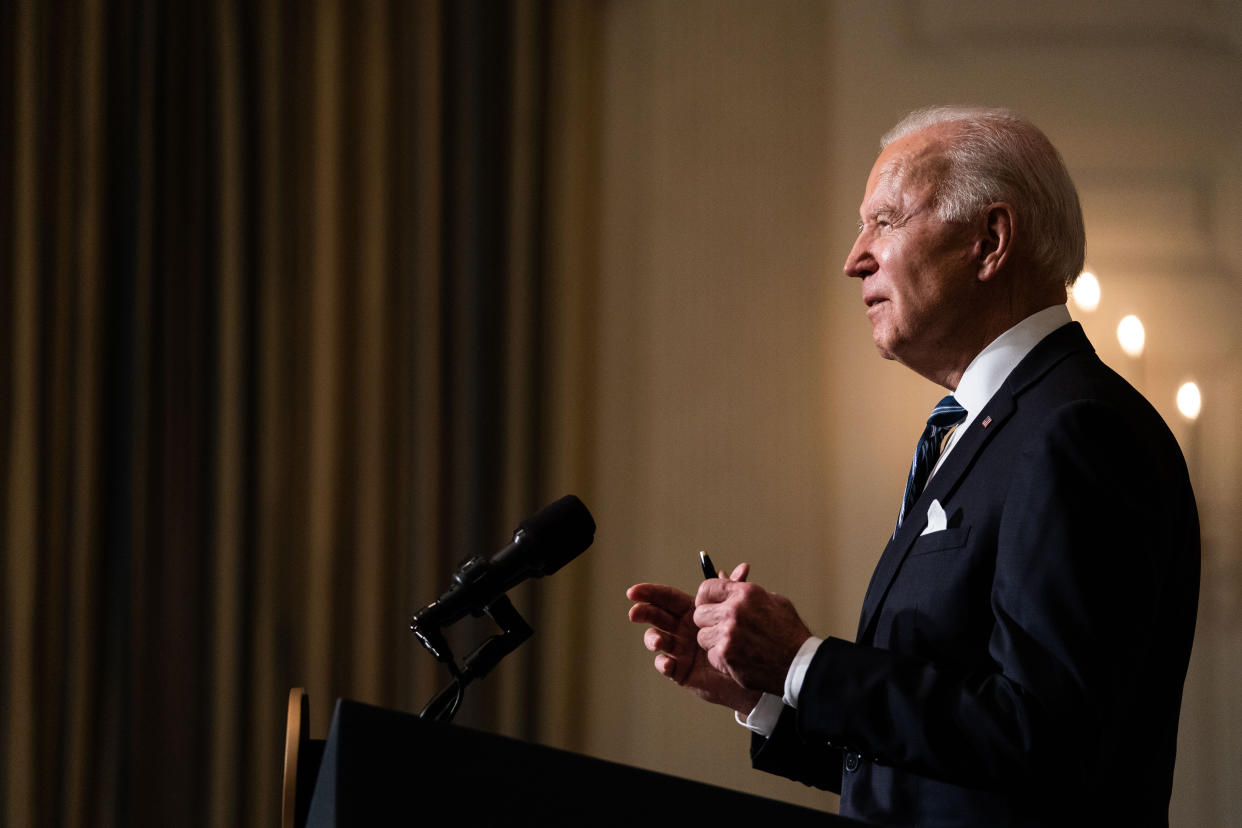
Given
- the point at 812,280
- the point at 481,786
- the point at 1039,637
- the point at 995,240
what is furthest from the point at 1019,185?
the point at 812,280

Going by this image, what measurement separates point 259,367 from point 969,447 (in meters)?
2.12

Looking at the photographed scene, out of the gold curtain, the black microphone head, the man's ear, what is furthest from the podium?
the gold curtain

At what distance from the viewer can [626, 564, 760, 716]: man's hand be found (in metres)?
1.58

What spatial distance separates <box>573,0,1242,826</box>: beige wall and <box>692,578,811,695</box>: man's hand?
180 cm

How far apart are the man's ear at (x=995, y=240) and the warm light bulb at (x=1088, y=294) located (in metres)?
1.64

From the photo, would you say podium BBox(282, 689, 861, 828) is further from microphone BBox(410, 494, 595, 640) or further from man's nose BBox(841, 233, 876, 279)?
man's nose BBox(841, 233, 876, 279)

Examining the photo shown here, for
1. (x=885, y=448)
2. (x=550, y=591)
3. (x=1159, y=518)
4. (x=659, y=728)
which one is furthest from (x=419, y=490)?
(x=1159, y=518)

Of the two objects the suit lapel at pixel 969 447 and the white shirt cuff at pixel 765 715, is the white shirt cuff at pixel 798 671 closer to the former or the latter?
the suit lapel at pixel 969 447

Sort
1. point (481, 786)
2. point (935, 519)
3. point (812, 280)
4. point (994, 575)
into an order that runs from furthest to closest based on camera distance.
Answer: point (812, 280) < point (935, 519) < point (994, 575) < point (481, 786)

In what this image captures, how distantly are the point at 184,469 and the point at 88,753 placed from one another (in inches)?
29.1

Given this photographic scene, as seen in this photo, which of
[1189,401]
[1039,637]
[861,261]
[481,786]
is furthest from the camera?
[1189,401]

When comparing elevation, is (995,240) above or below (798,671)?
above

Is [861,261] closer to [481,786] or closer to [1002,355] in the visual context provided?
[1002,355]

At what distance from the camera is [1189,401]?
9.64 ft
